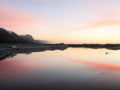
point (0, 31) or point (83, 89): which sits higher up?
point (0, 31)

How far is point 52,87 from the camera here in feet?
51.6

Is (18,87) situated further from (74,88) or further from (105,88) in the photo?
(105,88)

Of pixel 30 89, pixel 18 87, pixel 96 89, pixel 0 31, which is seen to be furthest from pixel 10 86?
pixel 0 31

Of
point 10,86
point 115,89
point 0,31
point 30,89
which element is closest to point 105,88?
point 115,89

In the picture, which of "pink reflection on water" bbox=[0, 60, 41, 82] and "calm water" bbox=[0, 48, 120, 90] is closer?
"calm water" bbox=[0, 48, 120, 90]

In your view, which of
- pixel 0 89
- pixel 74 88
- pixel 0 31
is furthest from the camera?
pixel 0 31

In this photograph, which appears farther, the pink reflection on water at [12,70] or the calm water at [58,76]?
the pink reflection on water at [12,70]

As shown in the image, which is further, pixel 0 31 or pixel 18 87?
pixel 0 31

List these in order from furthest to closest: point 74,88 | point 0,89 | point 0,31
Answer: point 0,31 → point 74,88 → point 0,89

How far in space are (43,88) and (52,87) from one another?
30.7 inches

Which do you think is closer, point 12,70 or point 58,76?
point 58,76

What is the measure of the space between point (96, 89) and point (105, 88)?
2.80 feet

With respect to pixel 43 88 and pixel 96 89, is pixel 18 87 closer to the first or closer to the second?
pixel 43 88

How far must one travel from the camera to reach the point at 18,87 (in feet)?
50.5
